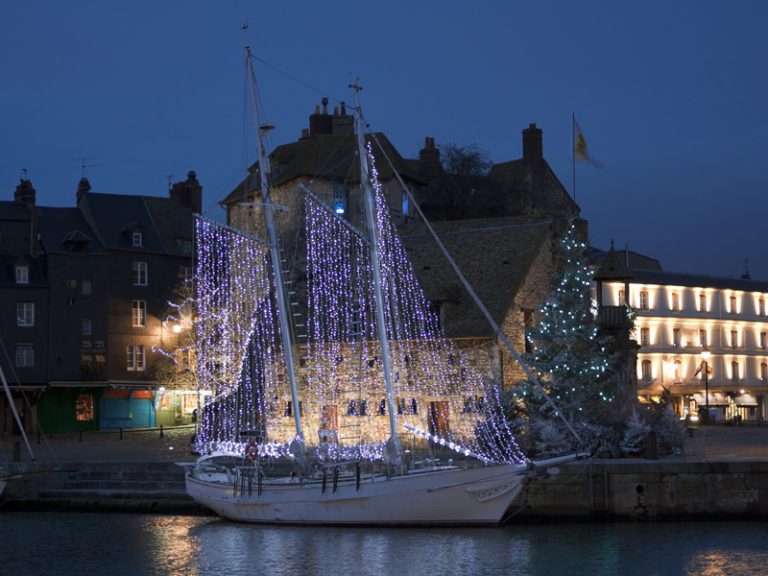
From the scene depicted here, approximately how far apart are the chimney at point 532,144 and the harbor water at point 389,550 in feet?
148

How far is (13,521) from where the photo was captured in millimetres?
35375

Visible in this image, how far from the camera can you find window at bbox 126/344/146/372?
200ft

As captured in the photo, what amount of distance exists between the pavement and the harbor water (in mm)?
5018

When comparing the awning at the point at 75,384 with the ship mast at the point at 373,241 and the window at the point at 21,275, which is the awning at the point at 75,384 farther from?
the ship mast at the point at 373,241

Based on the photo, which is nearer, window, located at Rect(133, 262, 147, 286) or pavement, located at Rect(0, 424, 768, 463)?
pavement, located at Rect(0, 424, 768, 463)

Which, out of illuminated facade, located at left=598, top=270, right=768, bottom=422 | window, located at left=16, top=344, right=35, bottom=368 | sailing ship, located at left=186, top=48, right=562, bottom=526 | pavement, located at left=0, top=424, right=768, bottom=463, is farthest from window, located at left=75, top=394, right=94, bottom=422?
illuminated facade, located at left=598, top=270, right=768, bottom=422

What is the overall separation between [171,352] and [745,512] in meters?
37.6

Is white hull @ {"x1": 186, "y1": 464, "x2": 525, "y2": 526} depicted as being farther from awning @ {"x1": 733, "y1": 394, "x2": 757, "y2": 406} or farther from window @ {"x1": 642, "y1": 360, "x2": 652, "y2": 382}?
awning @ {"x1": 733, "y1": 394, "x2": 757, "y2": 406}

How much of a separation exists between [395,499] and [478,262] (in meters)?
16.4

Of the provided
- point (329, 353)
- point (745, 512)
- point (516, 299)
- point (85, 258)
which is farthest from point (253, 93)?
point (85, 258)

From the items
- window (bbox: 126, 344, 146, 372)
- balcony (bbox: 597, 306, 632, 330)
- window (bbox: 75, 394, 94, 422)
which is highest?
balcony (bbox: 597, 306, 632, 330)

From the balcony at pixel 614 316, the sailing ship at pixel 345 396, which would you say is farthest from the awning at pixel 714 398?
the sailing ship at pixel 345 396

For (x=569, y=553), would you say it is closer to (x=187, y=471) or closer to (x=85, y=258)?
(x=187, y=471)

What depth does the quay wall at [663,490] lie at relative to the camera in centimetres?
3038
